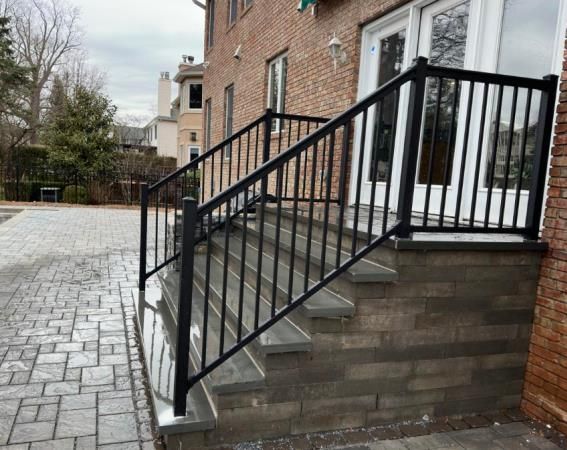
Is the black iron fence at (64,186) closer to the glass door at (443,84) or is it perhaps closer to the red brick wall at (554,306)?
the glass door at (443,84)

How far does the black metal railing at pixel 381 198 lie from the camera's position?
2346mm

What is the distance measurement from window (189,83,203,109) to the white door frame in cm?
1953

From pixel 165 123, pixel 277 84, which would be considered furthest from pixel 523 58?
pixel 165 123

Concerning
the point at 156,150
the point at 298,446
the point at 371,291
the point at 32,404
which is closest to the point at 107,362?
the point at 32,404

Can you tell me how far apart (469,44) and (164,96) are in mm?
33418

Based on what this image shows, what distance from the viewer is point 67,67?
88.7 feet


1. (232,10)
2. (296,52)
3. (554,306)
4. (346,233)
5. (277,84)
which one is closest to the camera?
(554,306)

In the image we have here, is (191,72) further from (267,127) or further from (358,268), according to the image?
(358,268)

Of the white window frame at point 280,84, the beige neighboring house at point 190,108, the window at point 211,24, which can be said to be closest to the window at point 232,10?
the window at point 211,24

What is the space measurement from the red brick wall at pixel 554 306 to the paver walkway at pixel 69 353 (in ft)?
7.53

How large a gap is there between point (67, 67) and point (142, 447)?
29.5m

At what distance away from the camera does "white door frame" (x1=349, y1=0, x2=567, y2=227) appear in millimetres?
3268

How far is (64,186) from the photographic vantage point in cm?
1526

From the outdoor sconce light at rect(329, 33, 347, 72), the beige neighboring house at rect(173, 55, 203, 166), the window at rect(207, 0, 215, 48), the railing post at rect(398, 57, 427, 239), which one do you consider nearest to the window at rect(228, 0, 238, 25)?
the window at rect(207, 0, 215, 48)
